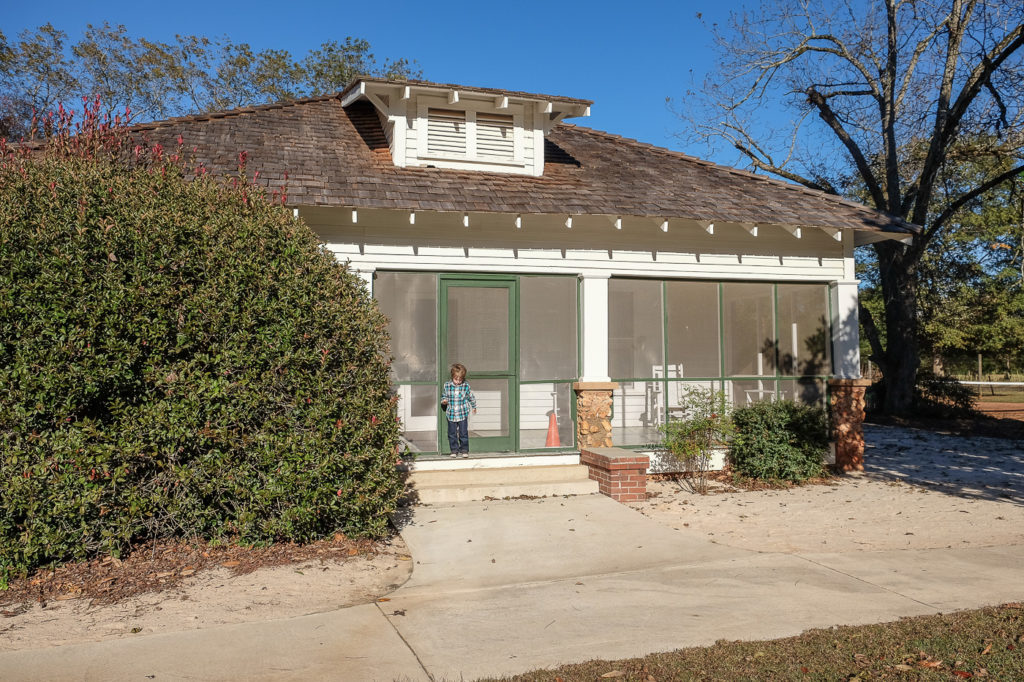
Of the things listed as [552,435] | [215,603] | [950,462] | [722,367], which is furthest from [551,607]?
[950,462]

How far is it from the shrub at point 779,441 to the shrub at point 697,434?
0.29 meters

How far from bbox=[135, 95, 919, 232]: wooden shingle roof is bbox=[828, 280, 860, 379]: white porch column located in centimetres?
112

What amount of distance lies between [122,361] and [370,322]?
6.87 feet

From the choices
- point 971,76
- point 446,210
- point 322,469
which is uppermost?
point 971,76

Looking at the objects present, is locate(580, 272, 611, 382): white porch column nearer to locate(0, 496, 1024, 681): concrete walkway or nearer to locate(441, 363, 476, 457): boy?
locate(441, 363, 476, 457): boy

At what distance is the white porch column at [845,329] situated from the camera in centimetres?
1124

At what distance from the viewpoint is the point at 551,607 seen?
17.3 feet

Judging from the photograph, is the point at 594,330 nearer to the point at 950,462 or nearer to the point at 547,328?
the point at 547,328

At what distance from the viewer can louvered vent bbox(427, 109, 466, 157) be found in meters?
11.0

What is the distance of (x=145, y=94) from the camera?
26.0 metres

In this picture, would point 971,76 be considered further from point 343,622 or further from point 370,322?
point 343,622

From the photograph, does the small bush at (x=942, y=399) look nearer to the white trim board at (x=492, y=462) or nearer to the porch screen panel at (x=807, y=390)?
the porch screen panel at (x=807, y=390)

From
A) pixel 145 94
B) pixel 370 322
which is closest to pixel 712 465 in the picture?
pixel 370 322

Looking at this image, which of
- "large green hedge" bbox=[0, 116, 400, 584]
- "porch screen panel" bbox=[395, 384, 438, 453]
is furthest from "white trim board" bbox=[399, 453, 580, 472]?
"large green hedge" bbox=[0, 116, 400, 584]
